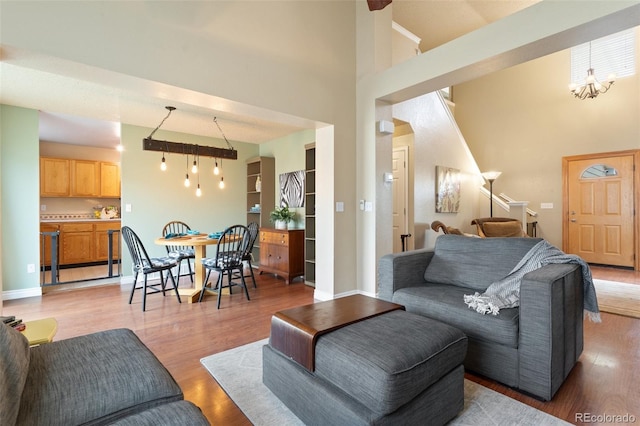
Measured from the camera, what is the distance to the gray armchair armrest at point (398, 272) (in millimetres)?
2562

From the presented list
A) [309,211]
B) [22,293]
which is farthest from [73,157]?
[309,211]

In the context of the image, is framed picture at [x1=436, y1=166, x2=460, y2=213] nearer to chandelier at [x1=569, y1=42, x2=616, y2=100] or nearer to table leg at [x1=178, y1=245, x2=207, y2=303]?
chandelier at [x1=569, y1=42, x2=616, y2=100]

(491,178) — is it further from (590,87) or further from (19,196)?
(19,196)

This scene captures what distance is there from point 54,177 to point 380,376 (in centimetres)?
759

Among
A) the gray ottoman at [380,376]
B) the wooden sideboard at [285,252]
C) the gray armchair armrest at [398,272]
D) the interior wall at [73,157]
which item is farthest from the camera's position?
the interior wall at [73,157]

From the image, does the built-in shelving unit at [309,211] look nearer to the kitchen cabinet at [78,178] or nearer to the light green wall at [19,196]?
the light green wall at [19,196]

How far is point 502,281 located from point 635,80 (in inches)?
251

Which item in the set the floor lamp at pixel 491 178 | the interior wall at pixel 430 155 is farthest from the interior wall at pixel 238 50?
the floor lamp at pixel 491 178

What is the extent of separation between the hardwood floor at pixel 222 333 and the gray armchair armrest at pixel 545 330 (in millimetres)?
128

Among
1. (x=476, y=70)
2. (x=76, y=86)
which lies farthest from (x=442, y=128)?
(x=76, y=86)

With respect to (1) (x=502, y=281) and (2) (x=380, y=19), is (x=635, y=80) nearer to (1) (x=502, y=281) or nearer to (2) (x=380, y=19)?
(2) (x=380, y=19)

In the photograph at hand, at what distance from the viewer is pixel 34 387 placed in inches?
42.5

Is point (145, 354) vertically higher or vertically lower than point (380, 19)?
lower

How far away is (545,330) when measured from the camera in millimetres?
1702
